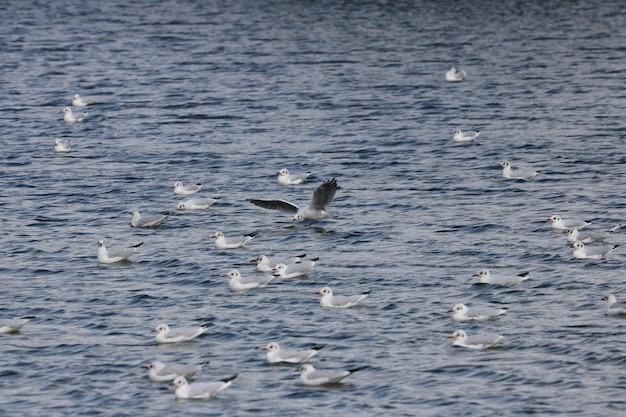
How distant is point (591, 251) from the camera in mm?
34312

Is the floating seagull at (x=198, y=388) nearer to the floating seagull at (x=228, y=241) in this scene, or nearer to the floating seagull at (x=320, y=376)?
the floating seagull at (x=320, y=376)

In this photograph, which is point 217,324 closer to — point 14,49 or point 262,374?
point 262,374

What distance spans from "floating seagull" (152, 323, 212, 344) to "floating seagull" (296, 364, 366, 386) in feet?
10.5

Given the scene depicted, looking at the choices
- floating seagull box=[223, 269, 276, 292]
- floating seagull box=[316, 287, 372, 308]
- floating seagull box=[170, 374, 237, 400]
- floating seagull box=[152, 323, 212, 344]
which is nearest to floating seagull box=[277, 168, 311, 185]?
floating seagull box=[223, 269, 276, 292]

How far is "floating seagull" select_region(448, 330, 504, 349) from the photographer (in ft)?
A: 91.7

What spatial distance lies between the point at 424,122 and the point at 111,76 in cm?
1787

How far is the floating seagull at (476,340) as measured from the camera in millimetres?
27938

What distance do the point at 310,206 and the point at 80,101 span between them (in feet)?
67.0

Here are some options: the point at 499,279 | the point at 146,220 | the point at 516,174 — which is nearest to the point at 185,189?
the point at 146,220

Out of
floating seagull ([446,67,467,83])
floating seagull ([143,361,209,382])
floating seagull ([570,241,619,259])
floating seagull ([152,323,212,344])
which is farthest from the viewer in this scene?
floating seagull ([446,67,467,83])

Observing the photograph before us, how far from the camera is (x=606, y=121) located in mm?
51312

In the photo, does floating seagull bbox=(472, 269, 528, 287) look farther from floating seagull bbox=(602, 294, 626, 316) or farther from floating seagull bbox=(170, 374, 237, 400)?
floating seagull bbox=(170, 374, 237, 400)

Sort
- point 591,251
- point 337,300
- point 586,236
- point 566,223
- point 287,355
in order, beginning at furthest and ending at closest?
point 566,223, point 586,236, point 591,251, point 337,300, point 287,355

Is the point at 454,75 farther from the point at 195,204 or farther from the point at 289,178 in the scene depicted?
the point at 195,204
